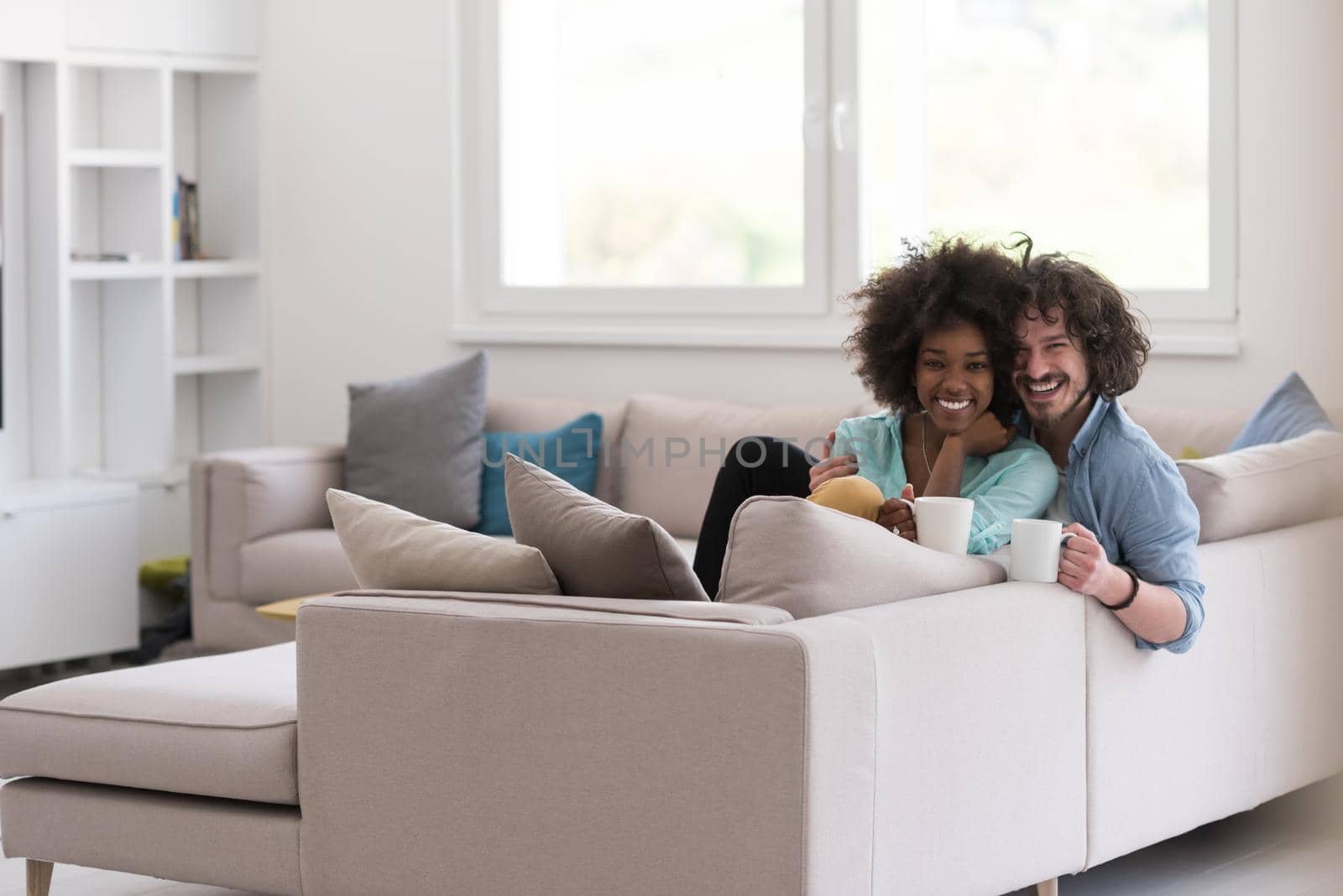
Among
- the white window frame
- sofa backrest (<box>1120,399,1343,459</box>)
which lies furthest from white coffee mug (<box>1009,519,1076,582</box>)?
the white window frame

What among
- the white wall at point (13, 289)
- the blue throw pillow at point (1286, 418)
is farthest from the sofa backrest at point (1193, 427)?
the white wall at point (13, 289)

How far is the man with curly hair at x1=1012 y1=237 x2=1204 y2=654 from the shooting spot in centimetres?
264

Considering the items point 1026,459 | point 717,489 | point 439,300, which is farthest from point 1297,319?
point 439,300

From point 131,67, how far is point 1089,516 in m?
3.66

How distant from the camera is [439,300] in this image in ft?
18.3

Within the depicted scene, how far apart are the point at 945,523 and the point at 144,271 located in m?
3.46

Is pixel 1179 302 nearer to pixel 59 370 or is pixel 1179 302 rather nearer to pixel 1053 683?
pixel 1053 683

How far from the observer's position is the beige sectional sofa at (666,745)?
2.15 metres

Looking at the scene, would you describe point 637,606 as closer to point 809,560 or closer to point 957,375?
point 809,560

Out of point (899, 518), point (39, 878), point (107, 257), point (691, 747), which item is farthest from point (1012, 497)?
point (107, 257)

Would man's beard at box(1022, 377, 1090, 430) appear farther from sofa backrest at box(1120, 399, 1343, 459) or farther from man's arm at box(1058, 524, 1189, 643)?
sofa backrest at box(1120, 399, 1343, 459)

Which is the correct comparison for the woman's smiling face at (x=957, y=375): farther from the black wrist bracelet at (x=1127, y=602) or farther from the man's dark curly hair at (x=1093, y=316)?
the black wrist bracelet at (x=1127, y=602)

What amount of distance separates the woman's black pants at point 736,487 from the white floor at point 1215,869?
2.77ft

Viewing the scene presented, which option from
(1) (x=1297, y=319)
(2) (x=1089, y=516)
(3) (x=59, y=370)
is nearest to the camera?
(2) (x=1089, y=516)
